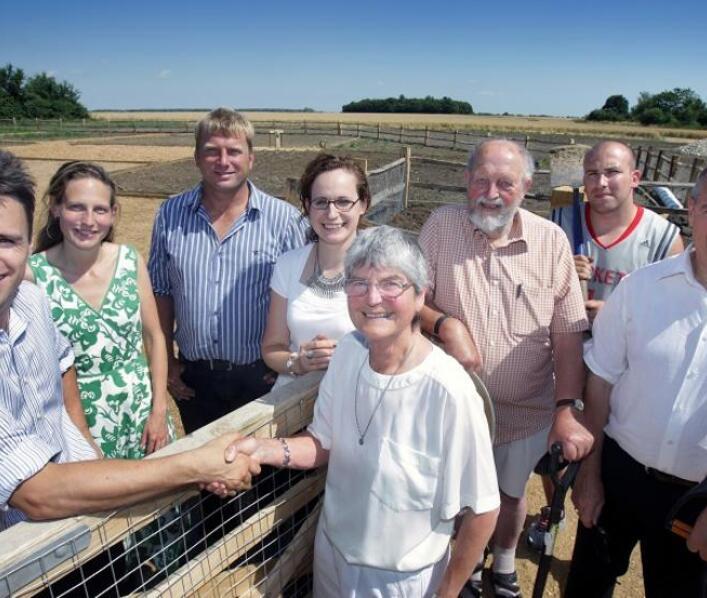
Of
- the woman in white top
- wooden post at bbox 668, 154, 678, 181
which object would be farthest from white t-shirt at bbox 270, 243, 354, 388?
wooden post at bbox 668, 154, 678, 181

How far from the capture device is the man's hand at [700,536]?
1751mm

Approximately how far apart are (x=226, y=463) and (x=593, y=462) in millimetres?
1507

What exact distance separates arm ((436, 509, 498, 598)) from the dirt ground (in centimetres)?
132

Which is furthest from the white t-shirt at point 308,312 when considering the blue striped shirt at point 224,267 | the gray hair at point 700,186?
the gray hair at point 700,186

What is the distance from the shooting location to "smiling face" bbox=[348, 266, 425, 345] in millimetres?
1630

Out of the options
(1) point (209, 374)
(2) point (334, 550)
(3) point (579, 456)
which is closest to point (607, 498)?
(3) point (579, 456)

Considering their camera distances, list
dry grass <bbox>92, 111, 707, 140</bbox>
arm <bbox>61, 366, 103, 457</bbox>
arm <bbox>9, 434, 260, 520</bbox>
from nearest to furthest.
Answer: arm <bbox>9, 434, 260, 520</bbox> < arm <bbox>61, 366, 103, 457</bbox> < dry grass <bbox>92, 111, 707, 140</bbox>

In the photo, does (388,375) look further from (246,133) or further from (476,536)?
(246,133)

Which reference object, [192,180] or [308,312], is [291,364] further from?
[192,180]

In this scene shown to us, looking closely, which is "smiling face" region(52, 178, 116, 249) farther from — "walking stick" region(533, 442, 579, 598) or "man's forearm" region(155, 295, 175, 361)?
"walking stick" region(533, 442, 579, 598)

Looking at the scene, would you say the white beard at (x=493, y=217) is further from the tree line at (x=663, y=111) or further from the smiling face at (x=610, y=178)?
the tree line at (x=663, y=111)

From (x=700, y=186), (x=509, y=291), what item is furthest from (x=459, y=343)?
(x=700, y=186)

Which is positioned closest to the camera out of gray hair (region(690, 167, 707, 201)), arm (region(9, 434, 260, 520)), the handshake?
arm (region(9, 434, 260, 520))

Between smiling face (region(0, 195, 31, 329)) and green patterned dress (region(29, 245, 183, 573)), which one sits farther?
green patterned dress (region(29, 245, 183, 573))
